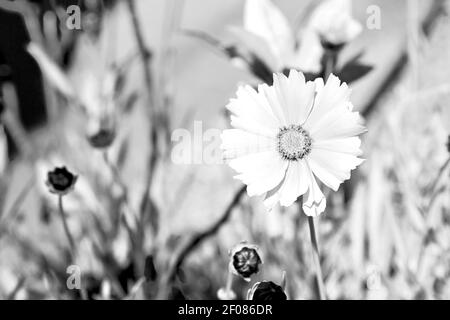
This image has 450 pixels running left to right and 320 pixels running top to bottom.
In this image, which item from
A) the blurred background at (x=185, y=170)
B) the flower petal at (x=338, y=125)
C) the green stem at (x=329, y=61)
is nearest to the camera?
the flower petal at (x=338, y=125)

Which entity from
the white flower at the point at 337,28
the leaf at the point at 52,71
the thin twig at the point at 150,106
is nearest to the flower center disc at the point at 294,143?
the white flower at the point at 337,28

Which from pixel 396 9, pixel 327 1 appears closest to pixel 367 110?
pixel 396 9

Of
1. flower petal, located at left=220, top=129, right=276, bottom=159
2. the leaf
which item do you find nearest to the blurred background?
the leaf

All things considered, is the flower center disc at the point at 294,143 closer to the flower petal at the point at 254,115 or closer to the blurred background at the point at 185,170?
the flower petal at the point at 254,115

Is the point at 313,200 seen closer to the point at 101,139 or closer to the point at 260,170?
the point at 260,170

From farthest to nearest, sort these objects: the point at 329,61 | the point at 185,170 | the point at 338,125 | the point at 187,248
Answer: the point at 185,170, the point at 187,248, the point at 329,61, the point at 338,125

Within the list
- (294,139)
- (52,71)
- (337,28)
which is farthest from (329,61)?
(52,71)
